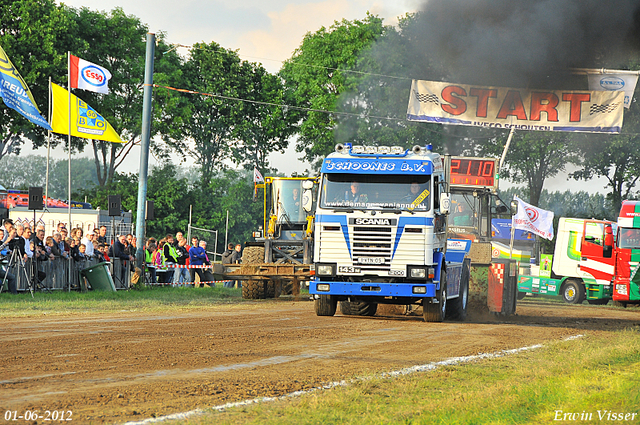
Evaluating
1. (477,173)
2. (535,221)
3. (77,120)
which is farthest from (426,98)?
(77,120)

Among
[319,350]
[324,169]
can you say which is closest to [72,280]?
[324,169]

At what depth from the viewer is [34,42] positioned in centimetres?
3869

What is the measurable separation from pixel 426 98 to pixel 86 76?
13757mm

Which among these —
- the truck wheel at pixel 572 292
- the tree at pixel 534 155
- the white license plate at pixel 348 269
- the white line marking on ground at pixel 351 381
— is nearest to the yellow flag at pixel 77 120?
the white license plate at pixel 348 269

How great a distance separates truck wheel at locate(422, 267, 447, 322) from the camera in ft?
47.6


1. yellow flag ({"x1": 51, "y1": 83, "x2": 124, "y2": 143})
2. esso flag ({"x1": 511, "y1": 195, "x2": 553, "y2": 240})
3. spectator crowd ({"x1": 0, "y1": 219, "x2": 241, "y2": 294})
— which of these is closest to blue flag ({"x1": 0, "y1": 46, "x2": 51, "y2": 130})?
yellow flag ({"x1": 51, "y1": 83, "x2": 124, "y2": 143})

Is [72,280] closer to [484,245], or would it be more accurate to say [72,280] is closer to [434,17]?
[484,245]

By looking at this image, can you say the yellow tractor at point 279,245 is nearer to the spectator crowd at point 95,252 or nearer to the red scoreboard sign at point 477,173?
the spectator crowd at point 95,252

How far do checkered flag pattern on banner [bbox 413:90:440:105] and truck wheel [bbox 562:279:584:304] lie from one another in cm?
890

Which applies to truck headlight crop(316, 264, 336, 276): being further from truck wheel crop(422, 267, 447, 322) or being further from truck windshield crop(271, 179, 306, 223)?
truck windshield crop(271, 179, 306, 223)

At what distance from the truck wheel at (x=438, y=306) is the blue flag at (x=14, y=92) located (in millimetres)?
15459

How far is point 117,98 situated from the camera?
44656mm

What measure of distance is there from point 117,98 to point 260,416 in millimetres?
41244

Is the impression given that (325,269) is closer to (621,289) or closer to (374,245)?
(374,245)
